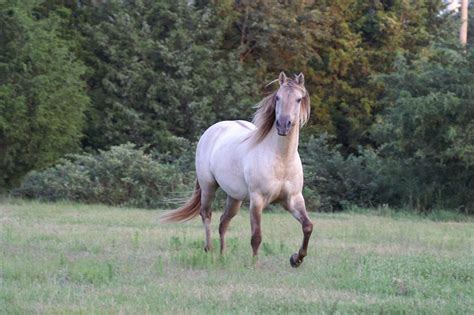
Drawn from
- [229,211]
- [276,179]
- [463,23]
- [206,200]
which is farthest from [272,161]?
[463,23]

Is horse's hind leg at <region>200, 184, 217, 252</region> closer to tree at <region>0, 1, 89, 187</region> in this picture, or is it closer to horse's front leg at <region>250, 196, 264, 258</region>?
horse's front leg at <region>250, 196, 264, 258</region>

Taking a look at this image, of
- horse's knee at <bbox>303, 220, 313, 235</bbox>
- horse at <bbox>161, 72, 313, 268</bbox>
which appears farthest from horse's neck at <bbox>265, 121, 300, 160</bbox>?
horse's knee at <bbox>303, 220, 313, 235</bbox>

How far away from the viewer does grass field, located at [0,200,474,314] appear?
7.59 meters

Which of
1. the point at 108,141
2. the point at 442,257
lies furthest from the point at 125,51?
the point at 442,257

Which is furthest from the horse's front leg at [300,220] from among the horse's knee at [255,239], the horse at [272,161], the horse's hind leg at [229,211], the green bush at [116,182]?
the green bush at [116,182]

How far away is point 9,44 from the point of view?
24.4 metres

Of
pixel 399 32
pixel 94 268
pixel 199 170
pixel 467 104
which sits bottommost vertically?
pixel 94 268

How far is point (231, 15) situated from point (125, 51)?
380 centimetres

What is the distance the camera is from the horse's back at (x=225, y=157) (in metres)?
10.9

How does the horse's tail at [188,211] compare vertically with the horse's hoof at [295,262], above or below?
above

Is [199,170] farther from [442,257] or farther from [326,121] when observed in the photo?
[326,121]

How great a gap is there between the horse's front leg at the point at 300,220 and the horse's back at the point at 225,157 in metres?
0.79

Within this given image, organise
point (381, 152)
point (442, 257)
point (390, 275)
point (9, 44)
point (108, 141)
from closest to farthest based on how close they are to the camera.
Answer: point (390, 275) < point (442, 257) < point (381, 152) < point (9, 44) < point (108, 141)

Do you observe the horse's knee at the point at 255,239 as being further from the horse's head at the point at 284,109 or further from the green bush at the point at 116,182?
the green bush at the point at 116,182
